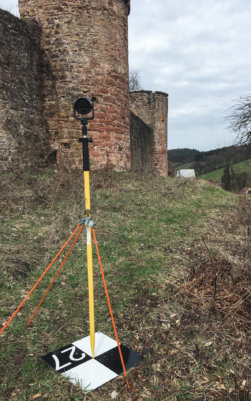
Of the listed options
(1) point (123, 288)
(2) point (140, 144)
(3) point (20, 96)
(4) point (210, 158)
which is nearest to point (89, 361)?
(1) point (123, 288)

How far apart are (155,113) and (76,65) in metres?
10.2

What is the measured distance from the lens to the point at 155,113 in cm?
1816

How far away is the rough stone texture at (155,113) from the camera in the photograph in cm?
1809

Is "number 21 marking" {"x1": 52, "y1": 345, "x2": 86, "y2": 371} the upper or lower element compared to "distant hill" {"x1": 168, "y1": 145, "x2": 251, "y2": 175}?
lower

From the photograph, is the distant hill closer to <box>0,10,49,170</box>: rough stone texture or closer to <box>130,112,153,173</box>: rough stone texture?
<box>130,112,153,173</box>: rough stone texture

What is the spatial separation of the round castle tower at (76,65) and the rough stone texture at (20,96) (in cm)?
30

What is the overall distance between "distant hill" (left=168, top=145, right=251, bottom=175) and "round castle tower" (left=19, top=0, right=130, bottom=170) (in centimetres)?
924

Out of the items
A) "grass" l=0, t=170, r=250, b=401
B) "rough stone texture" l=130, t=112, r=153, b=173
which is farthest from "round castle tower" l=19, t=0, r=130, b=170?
"rough stone texture" l=130, t=112, r=153, b=173

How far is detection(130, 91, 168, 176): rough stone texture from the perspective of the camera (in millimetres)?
18094

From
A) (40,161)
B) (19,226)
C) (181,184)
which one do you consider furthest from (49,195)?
(181,184)

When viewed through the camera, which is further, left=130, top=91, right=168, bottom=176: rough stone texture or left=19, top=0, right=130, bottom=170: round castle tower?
left=130, top=91, right=168, bottom=176: rough stone texture

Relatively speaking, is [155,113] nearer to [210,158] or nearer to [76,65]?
[76,65]

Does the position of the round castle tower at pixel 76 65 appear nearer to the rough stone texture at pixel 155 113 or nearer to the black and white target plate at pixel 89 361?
the black and white target plate at pixel 89 361

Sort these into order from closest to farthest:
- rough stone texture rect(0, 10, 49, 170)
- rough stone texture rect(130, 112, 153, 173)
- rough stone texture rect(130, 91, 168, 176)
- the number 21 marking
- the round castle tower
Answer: the number 21 marking
rough stone texture rect(0, 10, 49, 170)
the round castle tower
rough stone texture rect(130, 112, 153, 173)
rough stone texture rect(130, 91, 168, 176)
